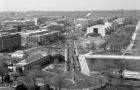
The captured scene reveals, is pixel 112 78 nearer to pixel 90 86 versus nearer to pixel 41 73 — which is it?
pixel 90 86

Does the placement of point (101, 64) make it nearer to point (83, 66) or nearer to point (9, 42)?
point (83, 66)

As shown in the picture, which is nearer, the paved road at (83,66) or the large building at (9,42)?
the paved road at (83,66)

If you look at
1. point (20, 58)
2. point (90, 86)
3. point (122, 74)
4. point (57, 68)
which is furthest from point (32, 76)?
point (20, 58)

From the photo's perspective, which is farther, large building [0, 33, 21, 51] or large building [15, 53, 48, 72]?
large building [0, 33, 21, 51]

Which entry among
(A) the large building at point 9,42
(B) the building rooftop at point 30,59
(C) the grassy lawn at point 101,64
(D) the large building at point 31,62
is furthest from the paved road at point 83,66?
(A) the large building at point 9,42

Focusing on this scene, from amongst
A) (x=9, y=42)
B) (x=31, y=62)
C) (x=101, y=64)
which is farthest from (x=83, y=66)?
(x=9, y=42)

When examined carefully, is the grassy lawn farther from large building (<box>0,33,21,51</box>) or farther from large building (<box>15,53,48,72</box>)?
large building (<box>0,33,21,51</box>)

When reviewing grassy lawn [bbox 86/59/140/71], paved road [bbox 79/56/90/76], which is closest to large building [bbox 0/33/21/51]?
paved road [bbox 79/56/90/76]

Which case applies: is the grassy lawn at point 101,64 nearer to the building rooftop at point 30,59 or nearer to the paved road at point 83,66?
the paved road at point 83,66
